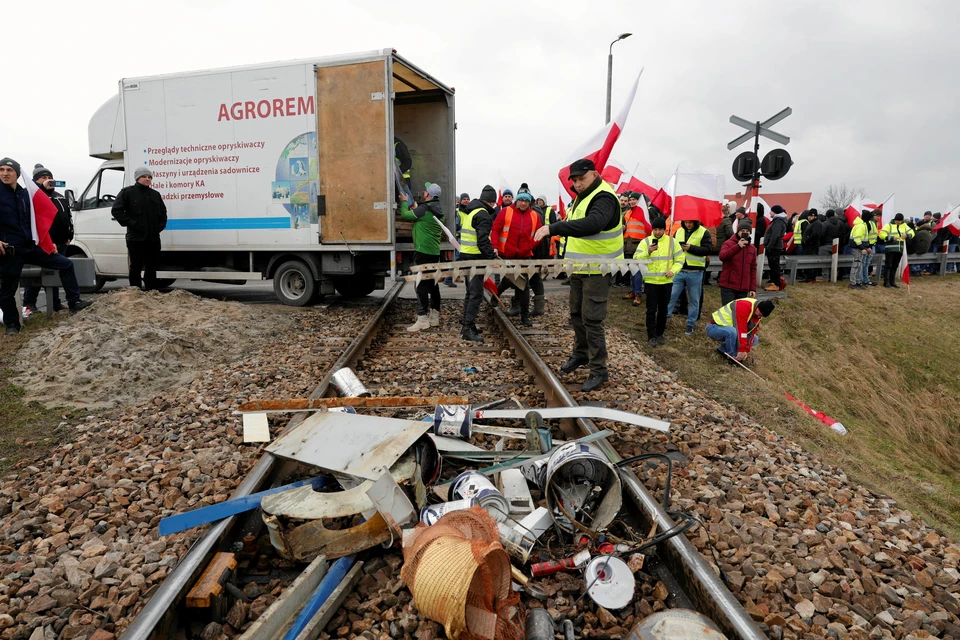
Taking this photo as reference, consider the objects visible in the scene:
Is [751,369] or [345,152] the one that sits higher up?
[345,152]

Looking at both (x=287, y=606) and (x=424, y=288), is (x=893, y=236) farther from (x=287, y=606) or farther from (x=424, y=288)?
(x=287, y=606)

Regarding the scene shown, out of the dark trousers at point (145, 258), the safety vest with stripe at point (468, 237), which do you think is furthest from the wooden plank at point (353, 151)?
the dark trousers at point (145, 258)

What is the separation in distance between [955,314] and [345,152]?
12844 mm

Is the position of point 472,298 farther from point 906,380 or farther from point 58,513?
point 906,380

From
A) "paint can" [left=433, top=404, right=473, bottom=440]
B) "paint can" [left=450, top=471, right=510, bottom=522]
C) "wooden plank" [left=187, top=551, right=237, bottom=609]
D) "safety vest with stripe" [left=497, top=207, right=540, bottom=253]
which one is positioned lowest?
"wooden plank" [left=187, top=551, right=237, bottom=609]

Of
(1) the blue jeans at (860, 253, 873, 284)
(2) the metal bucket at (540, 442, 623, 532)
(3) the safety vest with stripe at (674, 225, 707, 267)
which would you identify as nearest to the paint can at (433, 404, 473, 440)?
(2) the metal bucket at (540, 442, 623, 532)

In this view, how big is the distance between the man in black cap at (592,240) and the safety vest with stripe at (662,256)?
6.08 ft

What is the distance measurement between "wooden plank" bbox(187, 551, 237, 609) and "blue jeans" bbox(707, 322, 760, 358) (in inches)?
245

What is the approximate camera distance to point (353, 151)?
339 inches

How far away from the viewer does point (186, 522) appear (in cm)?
275

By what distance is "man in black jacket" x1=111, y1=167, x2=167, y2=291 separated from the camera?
8.96 m

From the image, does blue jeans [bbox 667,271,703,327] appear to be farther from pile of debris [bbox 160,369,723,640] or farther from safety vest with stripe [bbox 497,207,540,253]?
pile of debris [bbox 160,369,723,640]

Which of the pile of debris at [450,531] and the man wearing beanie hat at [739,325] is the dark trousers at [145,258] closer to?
the pile of debris at [450,531]

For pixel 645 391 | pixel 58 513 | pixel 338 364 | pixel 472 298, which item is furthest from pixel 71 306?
pixel 645 391
